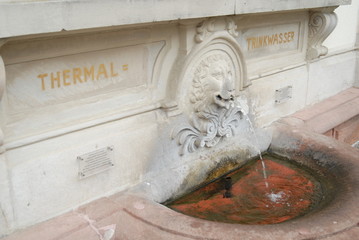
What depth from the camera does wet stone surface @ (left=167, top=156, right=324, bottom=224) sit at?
9.73 ft

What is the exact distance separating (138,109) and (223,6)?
0.94 m

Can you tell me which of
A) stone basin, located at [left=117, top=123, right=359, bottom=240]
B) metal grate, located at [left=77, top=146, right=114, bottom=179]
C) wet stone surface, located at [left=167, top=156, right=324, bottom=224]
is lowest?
wet stone surface, located at [left=167, top=156, right=324, bottom=224]

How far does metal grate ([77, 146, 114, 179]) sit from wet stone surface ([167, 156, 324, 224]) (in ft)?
2.05

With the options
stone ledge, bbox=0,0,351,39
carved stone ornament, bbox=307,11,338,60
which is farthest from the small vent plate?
stone ledge, bbox=0,0,351,39

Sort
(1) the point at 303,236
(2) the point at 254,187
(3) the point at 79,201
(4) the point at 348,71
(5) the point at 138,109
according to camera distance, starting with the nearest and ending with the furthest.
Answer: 1. (1) the point at 303,236
2. (3) the point at 79,201
3. (5) the point at 138,109
4. (2) the point at 254,187
5. (4) the point at 348,71

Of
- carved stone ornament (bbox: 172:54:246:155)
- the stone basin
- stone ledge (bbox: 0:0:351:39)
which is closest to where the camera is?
stone ledge (bbox: 0:0:351:39)

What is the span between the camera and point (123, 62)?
2836mm

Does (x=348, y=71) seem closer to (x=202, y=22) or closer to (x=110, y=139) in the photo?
(x=202, y=22)

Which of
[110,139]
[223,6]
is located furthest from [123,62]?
[223,6]

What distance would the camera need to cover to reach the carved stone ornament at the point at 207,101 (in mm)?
3295

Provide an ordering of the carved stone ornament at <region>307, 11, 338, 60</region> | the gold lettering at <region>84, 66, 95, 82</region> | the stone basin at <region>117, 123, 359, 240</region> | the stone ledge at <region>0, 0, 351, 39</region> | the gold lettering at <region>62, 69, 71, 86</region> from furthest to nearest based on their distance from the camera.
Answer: the carved stone ornament at <region>307, 11, 338, 60</region> < the gold lettering at <region>84, 66, 95, 82</region> < the gold lettering at <region>62, 69, 71, 86</region> < the stone basin at <region>117, 123, 359, 240</region> < the stone ledge at <region>0, 0, 351, 39</region>

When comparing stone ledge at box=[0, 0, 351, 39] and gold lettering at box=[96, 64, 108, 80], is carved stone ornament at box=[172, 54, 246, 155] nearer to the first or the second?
stone ledge at box=[0, 0, 351, 39]

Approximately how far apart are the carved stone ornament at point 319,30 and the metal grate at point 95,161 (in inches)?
109

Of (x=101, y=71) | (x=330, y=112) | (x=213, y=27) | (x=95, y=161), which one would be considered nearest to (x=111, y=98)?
(x=101, y=71)
